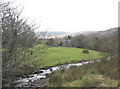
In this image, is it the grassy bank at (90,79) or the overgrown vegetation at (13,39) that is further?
the grassy bank at (90,79)

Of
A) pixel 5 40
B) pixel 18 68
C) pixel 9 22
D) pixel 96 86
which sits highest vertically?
pixel 9 22

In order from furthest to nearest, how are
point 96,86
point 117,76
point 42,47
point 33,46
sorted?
point 117,76
point 96,86
point 42,47
point 33,46

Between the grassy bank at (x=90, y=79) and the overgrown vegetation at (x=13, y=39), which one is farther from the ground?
the overgrown vegetation at (x=13, y=39)

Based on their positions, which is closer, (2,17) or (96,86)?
(2,17)

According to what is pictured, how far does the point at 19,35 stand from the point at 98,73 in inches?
354

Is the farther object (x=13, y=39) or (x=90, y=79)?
(x=90, y=79)

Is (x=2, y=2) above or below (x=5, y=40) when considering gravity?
above

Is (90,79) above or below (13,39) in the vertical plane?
below

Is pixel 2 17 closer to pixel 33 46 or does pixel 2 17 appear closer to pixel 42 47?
pixel 33 46

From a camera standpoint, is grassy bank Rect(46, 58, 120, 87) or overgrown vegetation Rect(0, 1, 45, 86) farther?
grassy bank Rect(46, 58, 120, 87)

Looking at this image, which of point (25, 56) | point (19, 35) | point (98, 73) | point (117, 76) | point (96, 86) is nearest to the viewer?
point (19, 35)

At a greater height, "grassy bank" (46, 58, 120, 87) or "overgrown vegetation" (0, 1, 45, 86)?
"overgrown vegetation" (0, 1, 45, 86)

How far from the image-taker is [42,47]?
445cm

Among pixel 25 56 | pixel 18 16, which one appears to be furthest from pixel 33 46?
pixel 18 16
